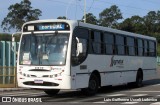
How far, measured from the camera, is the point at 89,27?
738 inches

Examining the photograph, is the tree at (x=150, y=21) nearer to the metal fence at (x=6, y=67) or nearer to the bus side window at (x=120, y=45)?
the metal fence at (x=6, y=67)

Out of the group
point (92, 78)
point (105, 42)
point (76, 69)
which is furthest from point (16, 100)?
point (105, 42)

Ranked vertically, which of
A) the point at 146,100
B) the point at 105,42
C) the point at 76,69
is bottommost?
the point at 146,100

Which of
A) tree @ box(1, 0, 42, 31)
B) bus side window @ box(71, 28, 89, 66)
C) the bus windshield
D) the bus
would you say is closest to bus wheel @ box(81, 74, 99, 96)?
the bus

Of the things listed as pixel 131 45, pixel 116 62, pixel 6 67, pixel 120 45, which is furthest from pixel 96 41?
pixel 6 67

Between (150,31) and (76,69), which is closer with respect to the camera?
(76,69)

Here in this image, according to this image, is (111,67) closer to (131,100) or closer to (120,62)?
(120,62)

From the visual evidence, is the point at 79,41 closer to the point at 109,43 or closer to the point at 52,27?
the point at 52,27

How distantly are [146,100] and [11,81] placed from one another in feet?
33.4

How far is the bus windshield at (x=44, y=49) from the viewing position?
1673 cm

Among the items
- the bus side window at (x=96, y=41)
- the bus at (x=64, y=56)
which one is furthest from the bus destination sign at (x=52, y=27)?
the bus side window at (x=96, y=41)

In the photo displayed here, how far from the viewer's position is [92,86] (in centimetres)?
1870

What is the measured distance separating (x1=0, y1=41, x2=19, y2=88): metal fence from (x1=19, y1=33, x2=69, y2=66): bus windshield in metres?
6.85

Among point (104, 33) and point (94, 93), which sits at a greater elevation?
point (104, 33)
